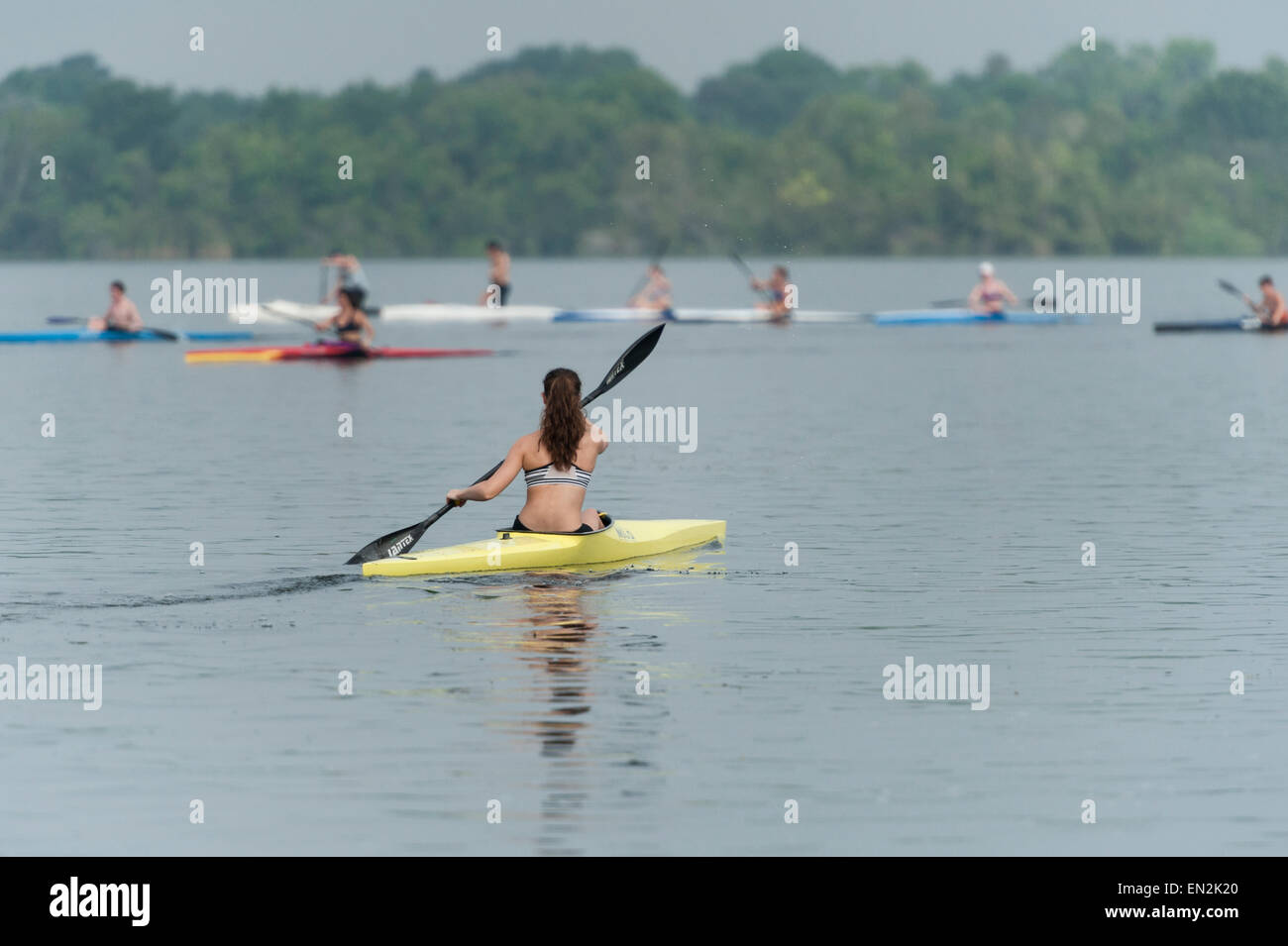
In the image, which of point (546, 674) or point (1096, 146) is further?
point (1096, 146)

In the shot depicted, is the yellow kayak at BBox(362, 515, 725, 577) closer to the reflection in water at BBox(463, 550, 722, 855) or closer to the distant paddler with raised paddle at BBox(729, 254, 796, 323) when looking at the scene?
the reflection in water at BBox(463, 550, 722, 855)

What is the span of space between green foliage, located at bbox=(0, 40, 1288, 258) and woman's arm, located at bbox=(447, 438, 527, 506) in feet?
330

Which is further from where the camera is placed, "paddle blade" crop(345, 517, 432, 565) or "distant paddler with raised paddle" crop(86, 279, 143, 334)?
"distant paddler with raised paddle" crop(86, 279, 143, 334)

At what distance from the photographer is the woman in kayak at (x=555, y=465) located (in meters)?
15.4

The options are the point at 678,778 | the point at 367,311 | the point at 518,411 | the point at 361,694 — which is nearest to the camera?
the point at 678,778

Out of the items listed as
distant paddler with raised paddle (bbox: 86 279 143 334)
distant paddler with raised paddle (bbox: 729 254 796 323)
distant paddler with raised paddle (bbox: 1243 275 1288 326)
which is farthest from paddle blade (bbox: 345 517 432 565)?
distant paddler with raised paddle (bbox: 729 254 796 323)

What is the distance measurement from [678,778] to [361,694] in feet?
8.01

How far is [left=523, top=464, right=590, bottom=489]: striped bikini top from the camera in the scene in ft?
51.3

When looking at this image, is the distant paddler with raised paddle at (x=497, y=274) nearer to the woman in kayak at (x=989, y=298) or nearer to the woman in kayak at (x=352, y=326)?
the woman in kayak at (x=989, y=298)

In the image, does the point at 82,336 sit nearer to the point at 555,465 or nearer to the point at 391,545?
the point at 391,545

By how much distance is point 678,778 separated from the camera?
33.7 ft

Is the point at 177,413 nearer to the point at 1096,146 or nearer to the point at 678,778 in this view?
the point at 678,778

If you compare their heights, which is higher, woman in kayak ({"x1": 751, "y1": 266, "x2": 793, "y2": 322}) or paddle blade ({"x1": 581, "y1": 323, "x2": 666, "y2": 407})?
woman in kayak ({"x1": 751, "y1": 266, "x2": 793, "y2": 322})

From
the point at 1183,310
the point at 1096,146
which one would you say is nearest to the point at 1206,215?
the point at 1096,146
